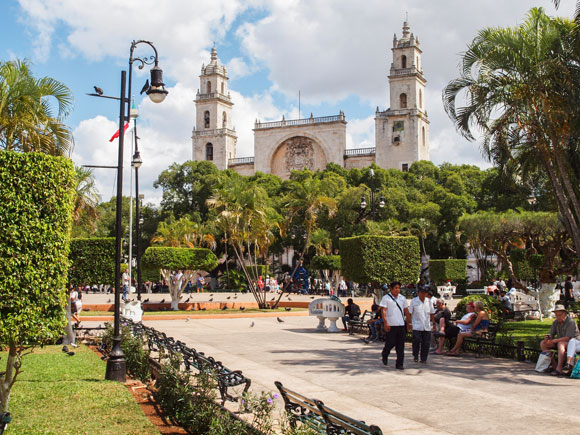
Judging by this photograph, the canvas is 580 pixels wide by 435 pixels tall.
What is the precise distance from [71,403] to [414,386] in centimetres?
440

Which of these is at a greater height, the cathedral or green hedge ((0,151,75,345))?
the cathedral

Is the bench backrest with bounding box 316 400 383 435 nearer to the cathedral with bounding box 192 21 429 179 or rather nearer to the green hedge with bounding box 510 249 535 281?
the green hedge with bounding box 510 249 535 281

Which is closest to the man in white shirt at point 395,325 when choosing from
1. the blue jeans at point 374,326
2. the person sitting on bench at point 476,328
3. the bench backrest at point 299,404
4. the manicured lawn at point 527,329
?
the person sitting on bench at point 476,328

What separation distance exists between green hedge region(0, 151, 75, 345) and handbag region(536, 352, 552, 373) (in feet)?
22.8

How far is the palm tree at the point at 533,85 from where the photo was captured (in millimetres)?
11391

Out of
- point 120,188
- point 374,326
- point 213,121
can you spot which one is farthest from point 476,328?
point 213,121

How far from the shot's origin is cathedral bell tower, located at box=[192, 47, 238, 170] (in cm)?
7356

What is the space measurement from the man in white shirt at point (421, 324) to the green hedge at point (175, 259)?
16.0 meters

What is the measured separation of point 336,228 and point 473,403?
38011mm

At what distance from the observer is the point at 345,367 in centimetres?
990

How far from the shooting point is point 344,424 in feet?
13.6

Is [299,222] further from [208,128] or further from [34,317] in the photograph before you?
[34,317]

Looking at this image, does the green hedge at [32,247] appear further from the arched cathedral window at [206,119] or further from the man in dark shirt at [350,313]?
the arched cathedral window at [206,119]

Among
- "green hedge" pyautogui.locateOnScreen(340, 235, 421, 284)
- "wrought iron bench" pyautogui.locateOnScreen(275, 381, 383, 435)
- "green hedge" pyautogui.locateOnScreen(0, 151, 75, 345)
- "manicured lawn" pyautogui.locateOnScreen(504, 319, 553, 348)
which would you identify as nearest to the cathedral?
"manicured lawn" pyautogui.locateOnScreen(504, 319, 553, 348)
